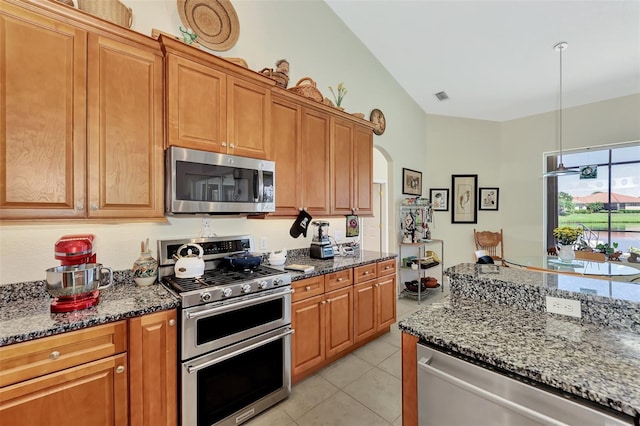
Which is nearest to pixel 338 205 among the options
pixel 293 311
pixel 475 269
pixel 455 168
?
pixel 293 311

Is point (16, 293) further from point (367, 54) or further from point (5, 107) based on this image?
point (367, 54)

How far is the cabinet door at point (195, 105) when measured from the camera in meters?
1.76

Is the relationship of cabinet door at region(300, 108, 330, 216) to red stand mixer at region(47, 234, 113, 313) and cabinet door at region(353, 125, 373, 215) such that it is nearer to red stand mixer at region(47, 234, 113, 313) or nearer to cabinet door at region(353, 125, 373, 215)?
cabinet door at region(353, 125, 373, 215)

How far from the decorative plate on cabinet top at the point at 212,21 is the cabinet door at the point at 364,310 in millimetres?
2550

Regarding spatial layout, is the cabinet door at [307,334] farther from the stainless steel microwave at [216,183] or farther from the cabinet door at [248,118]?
the cabinet door at [248,118]

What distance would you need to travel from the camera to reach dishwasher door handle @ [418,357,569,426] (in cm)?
79

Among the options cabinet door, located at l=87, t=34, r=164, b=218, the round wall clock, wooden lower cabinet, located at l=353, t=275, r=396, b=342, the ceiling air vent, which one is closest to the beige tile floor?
wooden lower cabinet, located at l=353, t=275, r=396, b=342

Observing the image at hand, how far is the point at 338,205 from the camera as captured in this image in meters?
2.93

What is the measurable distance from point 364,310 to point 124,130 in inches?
98.3

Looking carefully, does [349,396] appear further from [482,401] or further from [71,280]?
[71,280]

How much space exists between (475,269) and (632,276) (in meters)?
2.23

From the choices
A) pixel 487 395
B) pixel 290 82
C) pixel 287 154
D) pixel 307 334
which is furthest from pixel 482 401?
pixel 290 82

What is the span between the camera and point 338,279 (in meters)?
2.45

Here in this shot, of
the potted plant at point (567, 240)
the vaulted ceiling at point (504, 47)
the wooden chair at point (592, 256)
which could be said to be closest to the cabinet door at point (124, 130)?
the vaulted ceiling at point (504, 47)
